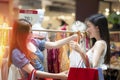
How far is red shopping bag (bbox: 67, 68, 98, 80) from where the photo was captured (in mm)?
2365

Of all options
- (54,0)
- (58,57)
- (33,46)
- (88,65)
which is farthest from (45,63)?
(54,0)

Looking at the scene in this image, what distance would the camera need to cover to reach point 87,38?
122 inches

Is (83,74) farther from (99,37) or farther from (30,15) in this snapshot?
(30,15)

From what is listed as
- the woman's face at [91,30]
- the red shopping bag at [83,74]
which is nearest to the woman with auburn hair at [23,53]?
the red shopping bag at [83,74]

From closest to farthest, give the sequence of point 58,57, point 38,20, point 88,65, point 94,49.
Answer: point 88,65 < point 94,49 < point 58,57 < point 38,20

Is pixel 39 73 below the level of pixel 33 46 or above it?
below

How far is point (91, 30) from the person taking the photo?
2982 millimetres

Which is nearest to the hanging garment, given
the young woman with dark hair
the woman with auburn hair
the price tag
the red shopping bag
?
the young woman with dark hair

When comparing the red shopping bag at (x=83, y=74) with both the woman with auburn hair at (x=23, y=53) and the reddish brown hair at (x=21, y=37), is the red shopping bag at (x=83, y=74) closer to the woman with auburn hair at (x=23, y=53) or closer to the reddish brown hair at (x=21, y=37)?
the woman with auburn hair at (x=23, y=53)

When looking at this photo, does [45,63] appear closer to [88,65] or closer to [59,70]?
[59,70]

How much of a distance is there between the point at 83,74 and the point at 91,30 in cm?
69

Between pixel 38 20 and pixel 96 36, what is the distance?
2.60 feet

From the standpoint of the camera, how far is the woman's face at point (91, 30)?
9.73 feet

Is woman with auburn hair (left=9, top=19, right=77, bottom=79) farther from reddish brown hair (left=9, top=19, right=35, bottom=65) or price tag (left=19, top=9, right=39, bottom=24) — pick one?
price tag (left=19, top=9, right=39, bottom=24)
